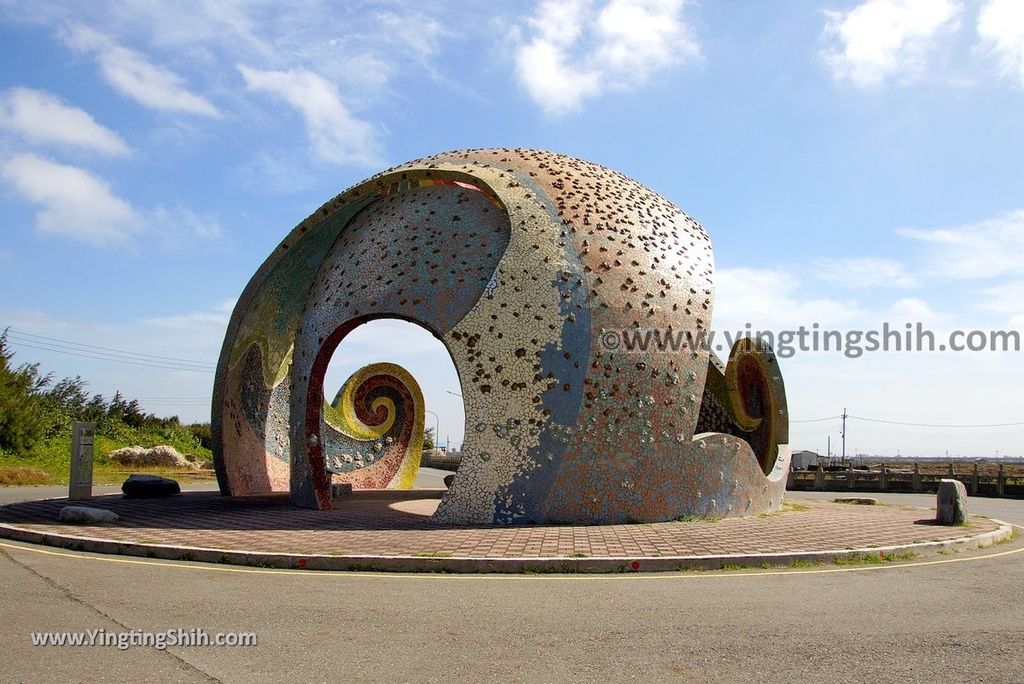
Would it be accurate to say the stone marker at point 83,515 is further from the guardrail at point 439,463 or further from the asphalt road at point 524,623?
the guardrail at point 439,463

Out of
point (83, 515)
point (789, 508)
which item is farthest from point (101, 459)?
point (789, 508)

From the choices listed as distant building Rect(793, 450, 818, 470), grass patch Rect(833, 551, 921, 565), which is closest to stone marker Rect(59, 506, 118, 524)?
grass patch Rect(833, 551, 921, 565)

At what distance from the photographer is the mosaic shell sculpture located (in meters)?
11.5

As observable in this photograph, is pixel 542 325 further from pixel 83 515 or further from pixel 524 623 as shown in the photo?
pixel 83 515

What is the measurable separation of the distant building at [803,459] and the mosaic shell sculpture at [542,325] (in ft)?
67.5

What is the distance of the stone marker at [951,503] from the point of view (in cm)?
1243

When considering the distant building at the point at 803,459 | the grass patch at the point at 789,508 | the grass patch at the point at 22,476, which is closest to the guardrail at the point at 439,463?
the distant building at the point at 803,459

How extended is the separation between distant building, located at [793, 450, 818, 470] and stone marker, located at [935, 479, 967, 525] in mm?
22289

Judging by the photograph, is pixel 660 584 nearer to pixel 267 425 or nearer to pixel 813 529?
pixel 813 529

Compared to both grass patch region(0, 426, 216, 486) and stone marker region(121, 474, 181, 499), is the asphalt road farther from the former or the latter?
grass patch region(0, 426, 216, 486)

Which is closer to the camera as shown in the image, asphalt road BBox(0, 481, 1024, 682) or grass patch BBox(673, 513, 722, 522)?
asphalt road BBox(0, 481, 1024, 682)

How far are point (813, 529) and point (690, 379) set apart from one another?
274 cm

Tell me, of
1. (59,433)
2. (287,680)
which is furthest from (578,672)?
(59,433)

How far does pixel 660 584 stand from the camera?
764cm
